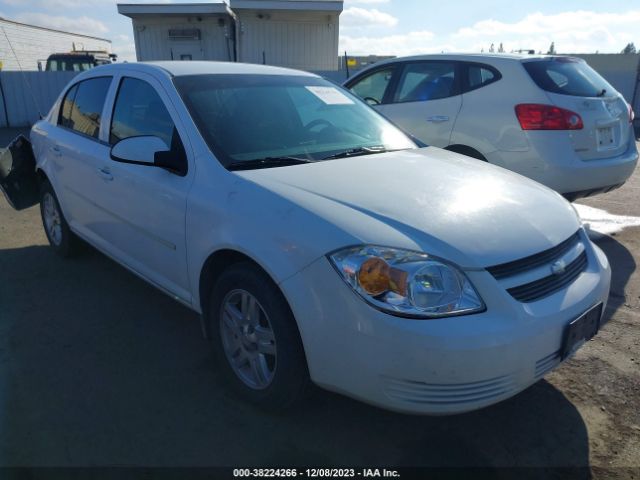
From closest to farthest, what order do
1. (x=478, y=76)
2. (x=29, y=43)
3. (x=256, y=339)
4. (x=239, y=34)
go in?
(x=256, y=339)
(x=478, y=76)
(x=239, y=34)
(x=29, y=43)

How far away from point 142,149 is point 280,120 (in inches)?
32.6

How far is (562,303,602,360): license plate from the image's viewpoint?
2209 millimetres

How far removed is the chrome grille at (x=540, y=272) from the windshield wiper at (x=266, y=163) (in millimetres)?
1216

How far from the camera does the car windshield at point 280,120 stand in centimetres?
288

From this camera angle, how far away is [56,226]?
478cm

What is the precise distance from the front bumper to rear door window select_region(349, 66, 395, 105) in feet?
14.5

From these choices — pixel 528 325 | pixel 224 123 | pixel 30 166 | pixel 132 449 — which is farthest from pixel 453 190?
pixel 30 166

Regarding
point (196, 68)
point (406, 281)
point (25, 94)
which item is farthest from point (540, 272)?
point (25, 94)

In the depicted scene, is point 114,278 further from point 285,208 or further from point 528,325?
point 528,325

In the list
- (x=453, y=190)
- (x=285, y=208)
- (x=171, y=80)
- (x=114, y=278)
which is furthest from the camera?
(x=114, y=278)

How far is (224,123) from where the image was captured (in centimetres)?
295

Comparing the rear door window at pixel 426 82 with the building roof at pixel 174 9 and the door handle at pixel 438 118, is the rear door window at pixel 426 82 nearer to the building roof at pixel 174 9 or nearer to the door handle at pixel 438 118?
the door handle at pixel 438 118

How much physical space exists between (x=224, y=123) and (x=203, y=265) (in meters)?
0.83

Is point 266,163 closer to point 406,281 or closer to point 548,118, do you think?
point 406,281
